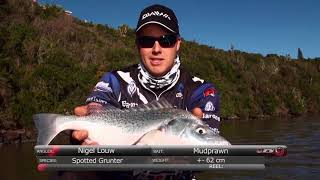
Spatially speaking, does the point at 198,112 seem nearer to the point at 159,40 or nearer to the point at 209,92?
the point at 209,92

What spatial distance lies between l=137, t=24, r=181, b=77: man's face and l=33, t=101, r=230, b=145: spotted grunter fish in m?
0.53

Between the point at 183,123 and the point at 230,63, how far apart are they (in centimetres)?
5476

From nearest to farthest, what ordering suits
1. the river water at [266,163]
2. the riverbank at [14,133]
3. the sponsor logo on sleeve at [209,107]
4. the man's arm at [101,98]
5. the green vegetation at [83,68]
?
the man's arm at [101,98]
the sponsor logo on sleeve at [209,107]
the river water at [266,163]
the riverbank at [14,133]
the green vegetation at [83,68]

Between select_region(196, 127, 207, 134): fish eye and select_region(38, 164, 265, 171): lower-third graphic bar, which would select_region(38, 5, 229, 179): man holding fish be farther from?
select_region(38, 164, 265, 171): lower-third graphic bar

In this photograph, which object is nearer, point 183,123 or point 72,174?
point 183,123

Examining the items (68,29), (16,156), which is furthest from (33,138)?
(68,29)

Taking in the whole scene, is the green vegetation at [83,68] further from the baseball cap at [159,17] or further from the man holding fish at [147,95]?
the baseball cap at [159,17]

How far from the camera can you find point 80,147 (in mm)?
3422

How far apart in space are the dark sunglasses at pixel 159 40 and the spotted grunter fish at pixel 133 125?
2.20 feet

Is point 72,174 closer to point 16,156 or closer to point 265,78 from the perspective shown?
point 16,156

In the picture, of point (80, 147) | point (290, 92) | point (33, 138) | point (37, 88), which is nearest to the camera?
point (80, 147)

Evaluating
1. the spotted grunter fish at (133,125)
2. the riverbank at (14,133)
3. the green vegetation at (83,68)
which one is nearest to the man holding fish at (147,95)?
the spotted grunter fish at (133,125)

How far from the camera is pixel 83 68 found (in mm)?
30656

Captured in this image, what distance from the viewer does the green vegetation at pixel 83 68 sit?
2617cm
